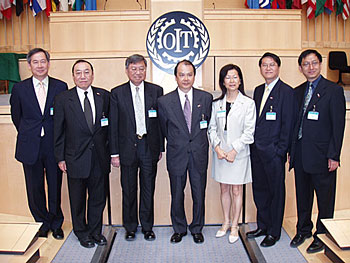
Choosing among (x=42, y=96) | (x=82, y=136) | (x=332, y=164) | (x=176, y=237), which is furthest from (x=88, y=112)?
(x=332, y=164)

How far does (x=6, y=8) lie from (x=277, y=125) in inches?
280

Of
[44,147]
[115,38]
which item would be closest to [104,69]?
[115,38]

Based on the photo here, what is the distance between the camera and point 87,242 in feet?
9.83

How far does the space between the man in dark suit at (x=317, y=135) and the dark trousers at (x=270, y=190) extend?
4.8 inches

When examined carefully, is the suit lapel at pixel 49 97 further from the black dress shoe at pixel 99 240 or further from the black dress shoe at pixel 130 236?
the black dress shoe at pixel 130 236

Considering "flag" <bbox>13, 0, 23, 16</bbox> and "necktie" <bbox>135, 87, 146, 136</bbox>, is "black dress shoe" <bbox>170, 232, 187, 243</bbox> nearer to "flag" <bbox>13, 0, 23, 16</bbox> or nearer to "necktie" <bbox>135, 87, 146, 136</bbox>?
"necktie" <bbox>135, 87, 146, 136</bbox>

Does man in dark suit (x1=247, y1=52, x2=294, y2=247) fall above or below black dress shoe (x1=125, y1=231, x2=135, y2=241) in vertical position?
above

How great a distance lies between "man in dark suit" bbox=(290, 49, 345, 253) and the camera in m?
2.62

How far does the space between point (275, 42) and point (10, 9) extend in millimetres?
5899

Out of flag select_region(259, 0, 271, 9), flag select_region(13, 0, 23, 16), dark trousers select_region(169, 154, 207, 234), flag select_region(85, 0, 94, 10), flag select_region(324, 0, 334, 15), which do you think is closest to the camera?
dark trousers select_region(169, 154, 207, 234)

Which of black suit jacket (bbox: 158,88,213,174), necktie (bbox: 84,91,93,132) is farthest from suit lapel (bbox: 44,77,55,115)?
black suit jacket (bbox: 158,88,213,174)

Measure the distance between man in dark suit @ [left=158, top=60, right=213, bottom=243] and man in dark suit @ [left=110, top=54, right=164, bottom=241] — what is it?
0.33ft

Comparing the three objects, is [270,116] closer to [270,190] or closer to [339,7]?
[270,190]

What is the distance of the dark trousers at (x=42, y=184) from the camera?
2.96m
